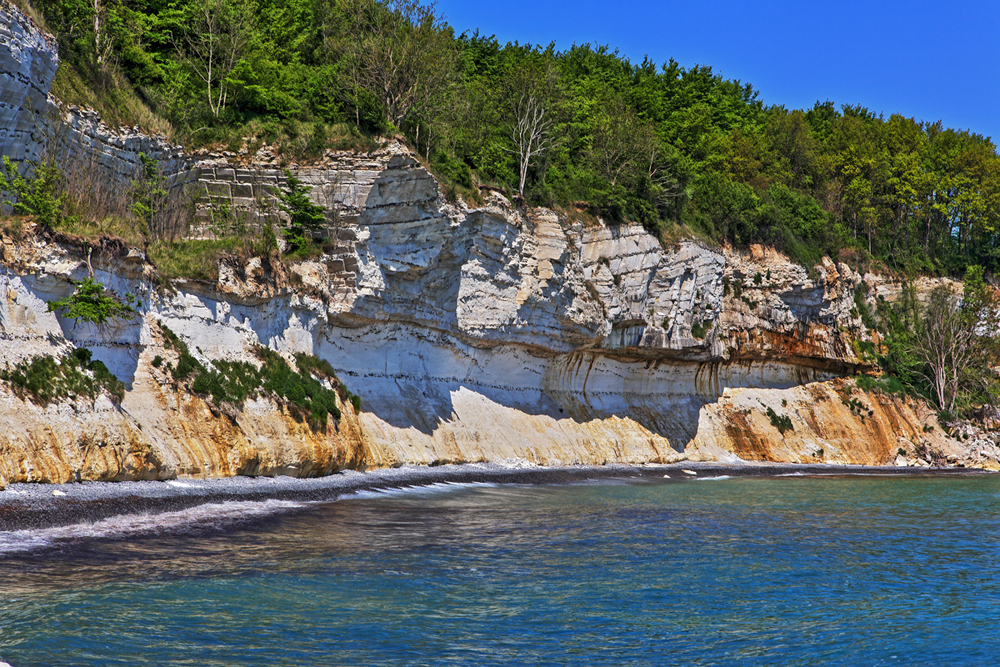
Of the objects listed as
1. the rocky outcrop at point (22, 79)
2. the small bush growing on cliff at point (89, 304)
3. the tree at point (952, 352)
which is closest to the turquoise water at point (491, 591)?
the small bush growing on cliff at point (89, 304)

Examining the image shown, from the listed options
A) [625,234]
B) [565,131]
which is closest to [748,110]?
[565,131]

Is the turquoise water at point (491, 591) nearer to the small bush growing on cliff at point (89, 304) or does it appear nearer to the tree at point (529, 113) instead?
the small bush growing on cliff at point (89, 304)

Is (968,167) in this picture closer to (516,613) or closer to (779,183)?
(779,183)

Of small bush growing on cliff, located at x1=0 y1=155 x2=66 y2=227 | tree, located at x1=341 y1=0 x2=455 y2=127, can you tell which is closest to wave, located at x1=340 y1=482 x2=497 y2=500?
small bush growing on cliff, located at x1=0 y1=155 x2=66 y2=227

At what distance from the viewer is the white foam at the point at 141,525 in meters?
15.0

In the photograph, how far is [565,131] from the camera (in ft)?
164

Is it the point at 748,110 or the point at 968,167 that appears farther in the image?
the point at 748,110

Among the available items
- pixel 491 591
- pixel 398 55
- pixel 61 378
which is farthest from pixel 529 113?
pixel 491 591

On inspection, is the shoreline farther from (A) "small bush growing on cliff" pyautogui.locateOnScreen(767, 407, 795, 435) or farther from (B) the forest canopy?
(B) the forest canopy

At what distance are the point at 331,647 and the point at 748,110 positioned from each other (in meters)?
81.9

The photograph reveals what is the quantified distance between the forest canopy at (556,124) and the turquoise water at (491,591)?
2026 centimetres

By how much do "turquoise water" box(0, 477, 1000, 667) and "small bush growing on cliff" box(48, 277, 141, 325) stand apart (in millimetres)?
6748

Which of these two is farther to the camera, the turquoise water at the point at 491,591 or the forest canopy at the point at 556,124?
the forest canopy at the point at 556,124

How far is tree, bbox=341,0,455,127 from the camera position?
122 feet
